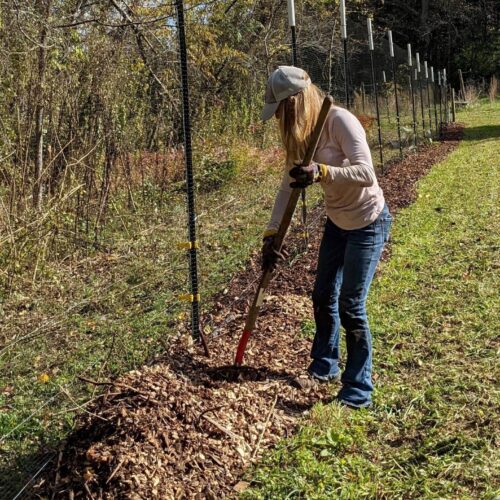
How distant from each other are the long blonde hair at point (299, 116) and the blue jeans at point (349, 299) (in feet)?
1.72

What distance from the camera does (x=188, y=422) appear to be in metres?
3.15

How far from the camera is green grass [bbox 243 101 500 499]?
115 inches

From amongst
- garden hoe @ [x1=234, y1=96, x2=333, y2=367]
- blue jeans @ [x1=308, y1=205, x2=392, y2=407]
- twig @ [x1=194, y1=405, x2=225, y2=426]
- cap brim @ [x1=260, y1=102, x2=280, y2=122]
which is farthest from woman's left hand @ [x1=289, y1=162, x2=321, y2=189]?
twig @ [x1=194, y1=405, x2=225, y2=426]

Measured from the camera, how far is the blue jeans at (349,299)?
11.2ft

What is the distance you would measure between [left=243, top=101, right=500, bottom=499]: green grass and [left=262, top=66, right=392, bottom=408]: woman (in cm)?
31

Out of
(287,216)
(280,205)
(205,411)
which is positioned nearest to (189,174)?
(280,205)

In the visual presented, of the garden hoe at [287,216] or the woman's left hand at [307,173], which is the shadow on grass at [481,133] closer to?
the garden hoe at [287,216]

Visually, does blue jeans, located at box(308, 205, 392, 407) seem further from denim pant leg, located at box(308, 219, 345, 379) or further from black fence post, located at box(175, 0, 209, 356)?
black fence post, located at box(175, 0, 209, 356)

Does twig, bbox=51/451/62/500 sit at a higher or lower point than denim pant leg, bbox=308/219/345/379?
lower

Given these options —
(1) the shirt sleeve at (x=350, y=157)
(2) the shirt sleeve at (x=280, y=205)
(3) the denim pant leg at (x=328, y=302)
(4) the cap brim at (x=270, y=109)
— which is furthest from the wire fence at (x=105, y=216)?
(1) the shirt sleeve at (x=350, y=157)

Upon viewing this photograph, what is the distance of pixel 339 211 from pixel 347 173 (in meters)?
0.36

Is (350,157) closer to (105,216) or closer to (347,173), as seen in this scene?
(347,173)

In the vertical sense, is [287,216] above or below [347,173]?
below

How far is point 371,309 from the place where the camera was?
511cm
